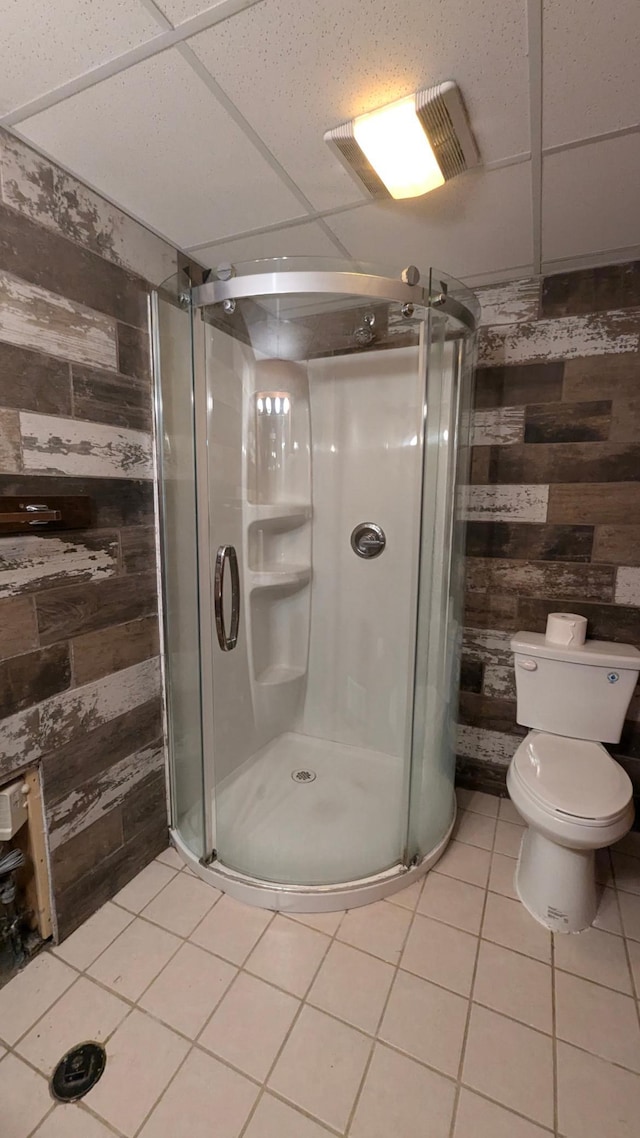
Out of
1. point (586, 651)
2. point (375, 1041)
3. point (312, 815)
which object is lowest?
point (375, 1041)

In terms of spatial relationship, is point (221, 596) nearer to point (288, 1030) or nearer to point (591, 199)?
point (288, 1030)

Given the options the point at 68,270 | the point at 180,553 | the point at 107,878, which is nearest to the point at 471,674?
the point at 180,553

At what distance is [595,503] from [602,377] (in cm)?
46

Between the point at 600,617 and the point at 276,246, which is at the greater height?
the point at 276,246

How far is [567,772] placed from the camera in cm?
161

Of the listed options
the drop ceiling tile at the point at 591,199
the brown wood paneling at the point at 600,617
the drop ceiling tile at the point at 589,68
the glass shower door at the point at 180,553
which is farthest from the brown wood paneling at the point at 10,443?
the brown wood paneling at the point at 600,617

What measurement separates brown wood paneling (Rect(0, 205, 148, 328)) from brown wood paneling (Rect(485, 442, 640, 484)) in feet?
4.72

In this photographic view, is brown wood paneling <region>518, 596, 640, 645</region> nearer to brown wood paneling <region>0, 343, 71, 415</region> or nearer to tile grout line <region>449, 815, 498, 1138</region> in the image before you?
tile grout line <region>449, 815, 498, 1138</region>

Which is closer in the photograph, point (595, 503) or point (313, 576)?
point (595, 503)

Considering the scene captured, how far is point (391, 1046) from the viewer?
121cm

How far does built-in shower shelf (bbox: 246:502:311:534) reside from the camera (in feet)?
6.64

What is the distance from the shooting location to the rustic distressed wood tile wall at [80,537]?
49.1 inches

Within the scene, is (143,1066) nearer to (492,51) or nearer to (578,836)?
(578,836)

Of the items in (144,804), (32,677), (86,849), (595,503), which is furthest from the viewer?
(595,503)
